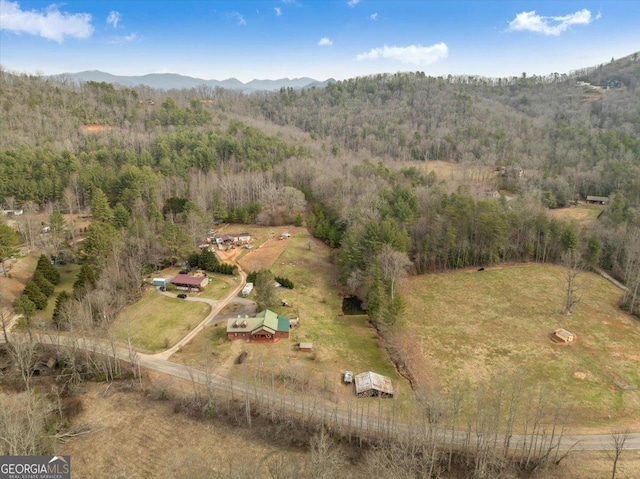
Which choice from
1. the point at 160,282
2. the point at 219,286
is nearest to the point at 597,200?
the point at 219,286

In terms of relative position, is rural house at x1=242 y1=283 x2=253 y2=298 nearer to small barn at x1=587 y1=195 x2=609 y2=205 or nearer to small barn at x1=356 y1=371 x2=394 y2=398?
small barn at x1=356 y1=371 x2=394 y2=398

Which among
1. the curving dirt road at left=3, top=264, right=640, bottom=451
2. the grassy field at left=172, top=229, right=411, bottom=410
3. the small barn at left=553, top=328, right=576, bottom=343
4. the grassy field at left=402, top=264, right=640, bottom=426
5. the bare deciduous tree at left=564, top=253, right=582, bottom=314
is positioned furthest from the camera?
the bare deciduous tree at left=564, top=253, right=582, bottom=314

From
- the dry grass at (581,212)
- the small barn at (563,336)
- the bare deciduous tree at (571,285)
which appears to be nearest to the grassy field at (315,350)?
the small barn at (563,336)

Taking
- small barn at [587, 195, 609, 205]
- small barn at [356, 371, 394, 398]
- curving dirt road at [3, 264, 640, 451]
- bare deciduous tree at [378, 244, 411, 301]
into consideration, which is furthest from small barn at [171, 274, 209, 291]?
small barn at [587, 195, 609, 205]

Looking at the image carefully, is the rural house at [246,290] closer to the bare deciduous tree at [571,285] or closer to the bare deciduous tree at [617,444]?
the bare deciduous tree at [617,444]

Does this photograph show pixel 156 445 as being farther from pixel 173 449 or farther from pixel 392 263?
pixel 392 263

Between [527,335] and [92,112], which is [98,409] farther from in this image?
[92,112]
